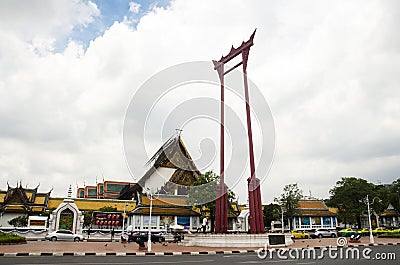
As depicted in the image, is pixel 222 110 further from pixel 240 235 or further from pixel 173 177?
pixel 173 177

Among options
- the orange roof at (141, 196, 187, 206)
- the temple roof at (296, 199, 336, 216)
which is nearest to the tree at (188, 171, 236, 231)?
the orange roof at (141, 196, 187, 206)

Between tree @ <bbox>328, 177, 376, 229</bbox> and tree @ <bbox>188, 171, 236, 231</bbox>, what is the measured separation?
693 inches

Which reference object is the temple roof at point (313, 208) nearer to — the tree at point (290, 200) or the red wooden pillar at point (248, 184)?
the tree at point (290, 200)

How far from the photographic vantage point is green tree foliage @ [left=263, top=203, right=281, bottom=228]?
136 ft

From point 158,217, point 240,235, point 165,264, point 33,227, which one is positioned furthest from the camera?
point 158,217

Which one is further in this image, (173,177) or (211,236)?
(173,177)

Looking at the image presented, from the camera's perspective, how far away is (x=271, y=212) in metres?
42.2

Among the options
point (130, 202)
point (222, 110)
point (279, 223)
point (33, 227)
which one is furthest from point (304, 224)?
point (33, 227)

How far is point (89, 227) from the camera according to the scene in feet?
110

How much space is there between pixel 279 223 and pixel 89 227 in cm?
2106

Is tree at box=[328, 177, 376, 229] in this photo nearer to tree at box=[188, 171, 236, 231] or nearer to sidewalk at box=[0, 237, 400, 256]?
tree at box=[188, 171, 236, 231]

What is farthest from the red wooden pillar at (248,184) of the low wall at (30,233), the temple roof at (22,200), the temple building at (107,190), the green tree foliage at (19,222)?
the temple building at (107,190)

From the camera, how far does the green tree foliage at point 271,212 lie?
136ft

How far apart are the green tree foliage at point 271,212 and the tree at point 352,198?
835cm
